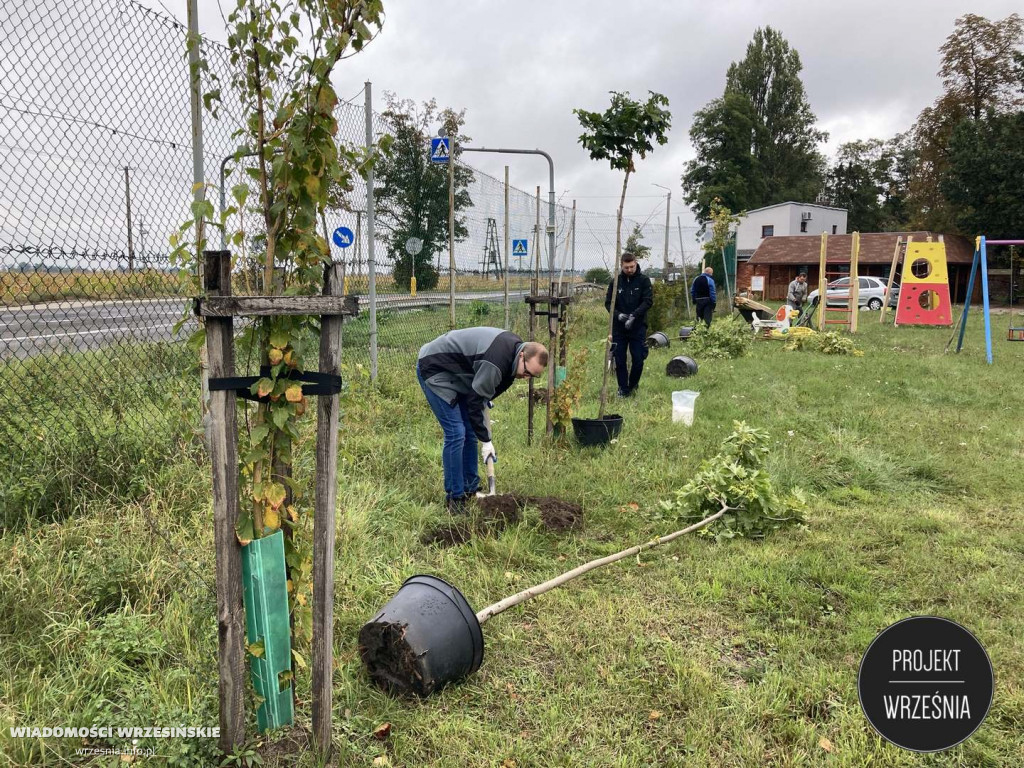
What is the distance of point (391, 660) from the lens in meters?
2.56

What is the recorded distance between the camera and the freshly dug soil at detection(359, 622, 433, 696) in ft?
8.23

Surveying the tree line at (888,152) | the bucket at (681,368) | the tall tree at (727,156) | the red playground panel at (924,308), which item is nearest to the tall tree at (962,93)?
the tree line at (888,152)

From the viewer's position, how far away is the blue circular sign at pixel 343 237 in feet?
19.7

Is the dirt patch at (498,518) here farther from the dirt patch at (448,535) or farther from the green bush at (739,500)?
the green bush at (739,500)

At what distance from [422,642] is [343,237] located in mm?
4486

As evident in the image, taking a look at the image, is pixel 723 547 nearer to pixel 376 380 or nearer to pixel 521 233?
pixel 376 380

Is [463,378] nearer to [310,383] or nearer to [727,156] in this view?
[310,383]

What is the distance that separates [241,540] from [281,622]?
33 cm

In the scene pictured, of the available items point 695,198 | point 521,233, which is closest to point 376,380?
point 521,233

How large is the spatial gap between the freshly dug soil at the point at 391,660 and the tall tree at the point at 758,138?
4701 cm

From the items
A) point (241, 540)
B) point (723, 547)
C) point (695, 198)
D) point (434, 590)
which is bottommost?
point (723, 547)

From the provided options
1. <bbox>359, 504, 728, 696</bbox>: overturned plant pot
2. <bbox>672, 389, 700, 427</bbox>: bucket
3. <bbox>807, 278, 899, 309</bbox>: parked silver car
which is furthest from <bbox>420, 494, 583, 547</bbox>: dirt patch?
<bbox>807, 278, 899, 309</bbox>: parked silver car

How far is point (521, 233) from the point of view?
485 inches

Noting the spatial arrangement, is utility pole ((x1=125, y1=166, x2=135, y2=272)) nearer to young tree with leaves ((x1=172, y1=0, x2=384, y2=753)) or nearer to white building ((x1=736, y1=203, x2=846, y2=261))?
young tree with leaves ((x1=172, y1=0, x2=384, y2=753))
